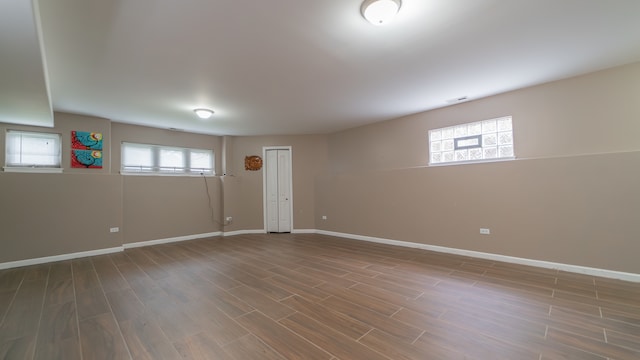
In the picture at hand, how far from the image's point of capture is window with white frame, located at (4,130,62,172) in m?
4.06

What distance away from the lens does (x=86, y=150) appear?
4598 mm

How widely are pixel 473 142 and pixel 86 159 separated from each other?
712cm

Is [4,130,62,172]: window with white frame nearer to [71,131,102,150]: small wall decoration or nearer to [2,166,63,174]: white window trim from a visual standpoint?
[2,166,63,174]: white window trim

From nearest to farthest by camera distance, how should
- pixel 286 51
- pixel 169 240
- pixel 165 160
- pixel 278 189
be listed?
pixel 286 51, pixel 169 240, pixel 165 160, pixel 278 189

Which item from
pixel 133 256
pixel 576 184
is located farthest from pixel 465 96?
pixel 133 256

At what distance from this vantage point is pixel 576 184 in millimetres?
3227

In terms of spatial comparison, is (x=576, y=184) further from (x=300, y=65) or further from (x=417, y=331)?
(x=300, y=65)

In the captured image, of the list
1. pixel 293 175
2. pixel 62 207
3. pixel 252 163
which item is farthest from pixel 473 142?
pixel 62 207

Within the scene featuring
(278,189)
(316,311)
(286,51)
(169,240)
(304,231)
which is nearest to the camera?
(316,311)

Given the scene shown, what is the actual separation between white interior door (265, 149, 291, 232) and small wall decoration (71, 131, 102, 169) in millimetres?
3480

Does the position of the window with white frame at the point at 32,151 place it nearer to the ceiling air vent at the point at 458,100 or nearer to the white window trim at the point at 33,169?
the white window trim at the point at 33,169

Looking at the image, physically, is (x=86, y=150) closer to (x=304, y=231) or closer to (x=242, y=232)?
(x=242, y=232)

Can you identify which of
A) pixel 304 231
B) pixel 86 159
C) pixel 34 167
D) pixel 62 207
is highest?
pixel 86 159

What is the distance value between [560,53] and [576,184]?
67.4 inches
